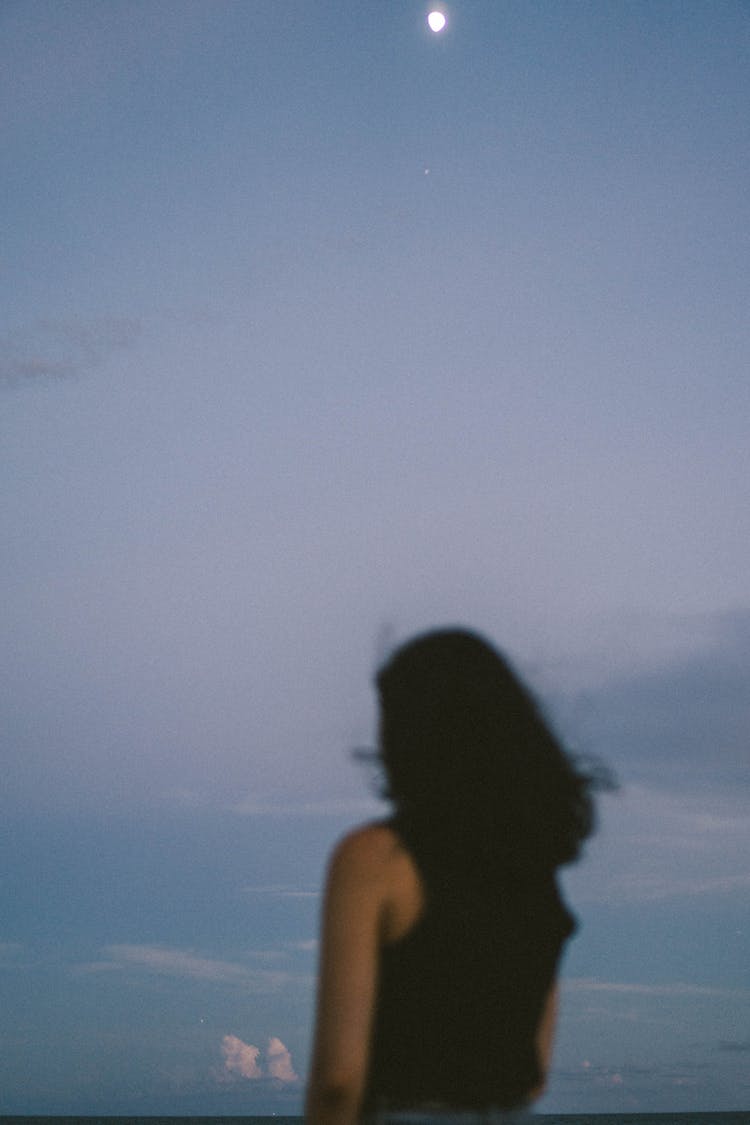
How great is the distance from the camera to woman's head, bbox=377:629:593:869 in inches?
113

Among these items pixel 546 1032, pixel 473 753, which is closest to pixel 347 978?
pixel 473 753

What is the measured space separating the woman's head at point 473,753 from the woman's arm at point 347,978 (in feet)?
0.62

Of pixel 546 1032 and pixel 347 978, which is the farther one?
pixel 546 1032

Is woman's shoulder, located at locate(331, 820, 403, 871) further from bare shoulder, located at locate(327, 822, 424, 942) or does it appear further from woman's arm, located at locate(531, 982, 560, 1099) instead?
woman's arm, located at locate(531, 982, 560, 1099)

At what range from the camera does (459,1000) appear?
2.79m

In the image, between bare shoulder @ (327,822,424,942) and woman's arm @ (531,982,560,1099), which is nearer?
bare shoulder @ (327,822,424,942)

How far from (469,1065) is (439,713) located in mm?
698

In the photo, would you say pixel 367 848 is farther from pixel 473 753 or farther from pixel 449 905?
pixel 473 753

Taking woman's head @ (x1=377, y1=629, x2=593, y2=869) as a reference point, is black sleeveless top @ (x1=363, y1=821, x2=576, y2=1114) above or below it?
below

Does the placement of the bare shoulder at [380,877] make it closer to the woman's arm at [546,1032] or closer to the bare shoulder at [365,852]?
the bare shoulder at [365,852]

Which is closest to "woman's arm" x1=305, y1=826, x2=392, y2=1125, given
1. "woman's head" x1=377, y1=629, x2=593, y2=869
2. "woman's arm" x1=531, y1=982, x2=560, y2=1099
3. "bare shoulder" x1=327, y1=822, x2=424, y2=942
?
"bare shoulder" x1=327, y1=822, x2=424, y2=942

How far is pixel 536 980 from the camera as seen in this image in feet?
9.67

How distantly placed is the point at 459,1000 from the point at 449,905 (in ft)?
0.61

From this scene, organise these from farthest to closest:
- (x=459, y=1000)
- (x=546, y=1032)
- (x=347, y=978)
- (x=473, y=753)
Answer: (x=546, y=1032)
(x=473, y=753)
(x=459, y=1000)
(x=347, y=978)
